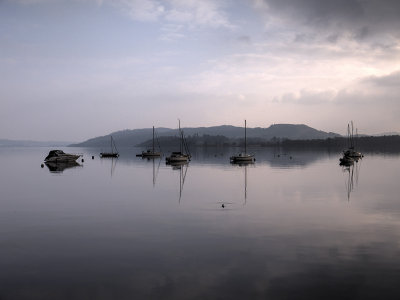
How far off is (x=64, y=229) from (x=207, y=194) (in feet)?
73.3

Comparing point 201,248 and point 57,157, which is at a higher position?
point 57,157

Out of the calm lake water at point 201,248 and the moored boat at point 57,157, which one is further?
the moored boat at point 57,157

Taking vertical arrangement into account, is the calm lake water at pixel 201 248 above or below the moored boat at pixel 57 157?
below

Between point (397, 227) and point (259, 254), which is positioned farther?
point (397, 227)

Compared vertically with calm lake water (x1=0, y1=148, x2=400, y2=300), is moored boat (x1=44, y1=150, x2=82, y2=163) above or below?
above

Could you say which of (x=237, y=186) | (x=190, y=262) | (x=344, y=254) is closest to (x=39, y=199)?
(x=237, y=186)

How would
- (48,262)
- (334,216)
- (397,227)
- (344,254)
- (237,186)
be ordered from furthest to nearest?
(237,186) → (334,216) → (397,227) → (344,254) → (48,262)

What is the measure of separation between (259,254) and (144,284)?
23.0 ft

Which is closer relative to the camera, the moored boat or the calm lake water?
the calm lake water

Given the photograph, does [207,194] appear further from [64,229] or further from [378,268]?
[378,268]

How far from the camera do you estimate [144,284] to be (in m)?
15.4

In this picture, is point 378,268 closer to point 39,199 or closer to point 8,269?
point 8,269

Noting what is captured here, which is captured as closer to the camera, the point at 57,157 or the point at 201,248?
the point at 201,248

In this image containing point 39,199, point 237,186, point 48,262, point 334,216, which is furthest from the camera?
point 237,186
